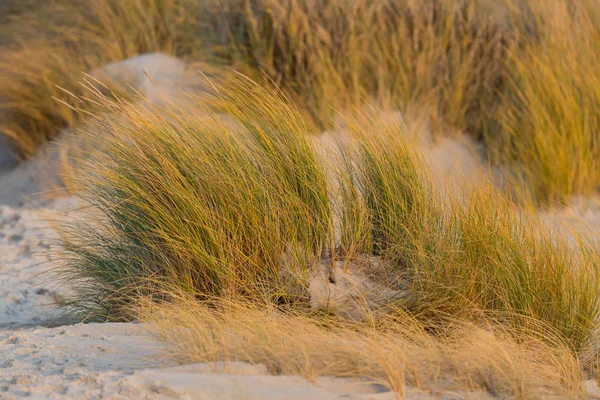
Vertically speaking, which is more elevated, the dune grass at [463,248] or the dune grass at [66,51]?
the dune grass at [66,51]

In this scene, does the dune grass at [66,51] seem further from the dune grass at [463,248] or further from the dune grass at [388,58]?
the dune grass at [463,248]

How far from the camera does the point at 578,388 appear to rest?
8.25ft

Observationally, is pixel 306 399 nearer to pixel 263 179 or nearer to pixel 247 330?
pixel 247 330

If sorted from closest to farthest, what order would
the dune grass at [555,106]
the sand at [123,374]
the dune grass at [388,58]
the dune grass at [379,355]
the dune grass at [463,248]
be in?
1. the sand at [123,374]
2. the dune grass at [379,355]
3. the dune grass at [463,248]
4. the dune grass at [555,106]
5. the dune grass at [388,58]

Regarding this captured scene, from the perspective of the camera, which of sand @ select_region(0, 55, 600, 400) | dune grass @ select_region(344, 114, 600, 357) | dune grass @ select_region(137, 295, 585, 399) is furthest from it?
dune grass @ select_region(344, 114, 600, 357)

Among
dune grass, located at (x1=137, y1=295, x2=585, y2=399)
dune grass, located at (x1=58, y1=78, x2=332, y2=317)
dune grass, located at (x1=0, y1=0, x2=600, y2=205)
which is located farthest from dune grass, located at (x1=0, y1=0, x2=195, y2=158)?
dune grass, located at (x1=137, y1=295, x2=585, y2=399)

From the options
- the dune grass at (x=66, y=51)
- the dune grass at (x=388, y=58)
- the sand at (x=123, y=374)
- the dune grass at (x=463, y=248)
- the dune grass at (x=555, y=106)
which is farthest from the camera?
the dune grass at (x=66, y=51)

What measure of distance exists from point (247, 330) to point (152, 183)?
0.78m

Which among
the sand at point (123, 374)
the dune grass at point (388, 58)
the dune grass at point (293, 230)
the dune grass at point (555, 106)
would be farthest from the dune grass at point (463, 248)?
the dune grass at point (388, 58)

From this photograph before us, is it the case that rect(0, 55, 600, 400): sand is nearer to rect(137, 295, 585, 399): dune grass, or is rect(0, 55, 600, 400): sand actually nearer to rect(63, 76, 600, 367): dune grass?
rect(137, 295, 585, 399): dune grass

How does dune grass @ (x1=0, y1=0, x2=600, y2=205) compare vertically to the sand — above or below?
above

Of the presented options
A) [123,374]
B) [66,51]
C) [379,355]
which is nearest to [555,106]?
[379,355]

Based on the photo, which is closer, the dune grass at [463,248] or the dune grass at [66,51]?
the dune grass at [463,248]

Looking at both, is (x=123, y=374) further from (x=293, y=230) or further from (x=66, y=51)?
(x=66, y=51)
